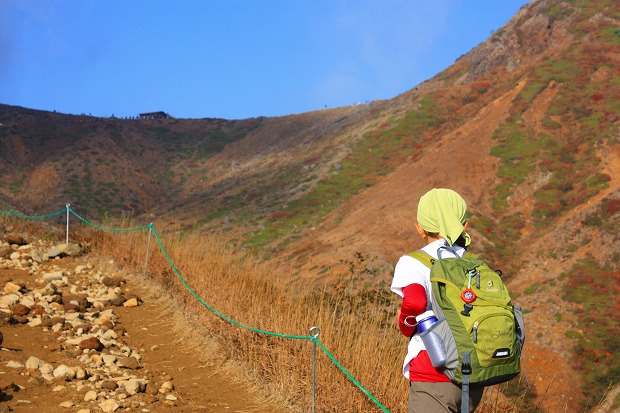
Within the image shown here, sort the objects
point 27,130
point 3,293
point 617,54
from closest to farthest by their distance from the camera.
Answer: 1. point 3,293
2. point 617,54
3. point 27,130

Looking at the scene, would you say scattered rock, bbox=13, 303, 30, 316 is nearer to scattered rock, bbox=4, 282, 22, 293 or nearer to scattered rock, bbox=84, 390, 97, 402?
scattered rock, bbox=4, 282, 22, 293

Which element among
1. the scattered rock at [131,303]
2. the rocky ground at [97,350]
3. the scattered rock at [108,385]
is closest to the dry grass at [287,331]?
the rocky ground at [97,350]

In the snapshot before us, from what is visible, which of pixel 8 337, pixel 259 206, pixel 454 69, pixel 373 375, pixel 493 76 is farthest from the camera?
pixel 454 69

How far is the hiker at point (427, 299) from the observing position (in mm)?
3010

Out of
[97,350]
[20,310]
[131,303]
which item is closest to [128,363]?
[97,350]

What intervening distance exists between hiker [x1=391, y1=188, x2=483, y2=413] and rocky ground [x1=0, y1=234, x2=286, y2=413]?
9.42ft

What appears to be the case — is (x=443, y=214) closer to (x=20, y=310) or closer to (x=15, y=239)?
(x=20, y=310)

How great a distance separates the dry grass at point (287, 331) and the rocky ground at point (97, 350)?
0.87 ft

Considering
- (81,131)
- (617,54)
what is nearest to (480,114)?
(617,54)

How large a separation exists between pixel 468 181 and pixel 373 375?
65.4 feet

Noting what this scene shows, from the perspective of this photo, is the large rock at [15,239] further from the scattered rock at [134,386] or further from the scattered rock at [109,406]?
the scattered rock at [109,406]

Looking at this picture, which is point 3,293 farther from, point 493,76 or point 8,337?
point 493,76

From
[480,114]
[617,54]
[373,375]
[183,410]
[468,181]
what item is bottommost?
[183,410]

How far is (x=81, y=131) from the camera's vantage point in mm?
55031
